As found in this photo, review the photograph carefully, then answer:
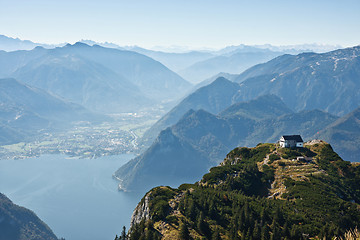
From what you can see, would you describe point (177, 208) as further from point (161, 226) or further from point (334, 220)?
point (334, 220)

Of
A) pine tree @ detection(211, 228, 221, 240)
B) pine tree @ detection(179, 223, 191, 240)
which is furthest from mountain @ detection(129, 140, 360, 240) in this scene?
pine tree @ detection(211, 228, 221, 240)

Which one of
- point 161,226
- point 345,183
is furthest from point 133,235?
point 345,183

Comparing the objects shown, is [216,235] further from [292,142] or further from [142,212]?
[292,142]

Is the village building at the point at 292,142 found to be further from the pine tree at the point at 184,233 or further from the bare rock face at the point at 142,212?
the pine tree at the point at 184,233

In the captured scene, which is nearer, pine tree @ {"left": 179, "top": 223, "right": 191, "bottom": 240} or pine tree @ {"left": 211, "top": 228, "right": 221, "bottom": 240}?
pine tree @ {"left": 211, "top": 228, "right": 221, "bottom": 240}

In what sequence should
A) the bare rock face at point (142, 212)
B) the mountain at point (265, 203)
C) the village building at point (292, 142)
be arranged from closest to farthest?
1. the mountain at point (265, 203)
2. the bare rock face at point (142, 212)
3. the village building at point (292, 142)

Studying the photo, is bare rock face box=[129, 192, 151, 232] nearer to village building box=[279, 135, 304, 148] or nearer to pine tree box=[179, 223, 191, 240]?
pine tree box=[179, 223, 191, 240]

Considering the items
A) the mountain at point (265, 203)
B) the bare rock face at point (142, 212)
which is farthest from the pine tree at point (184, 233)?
the bare rock face at point (142, 212)

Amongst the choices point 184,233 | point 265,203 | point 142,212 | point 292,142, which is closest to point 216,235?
point 184,233
